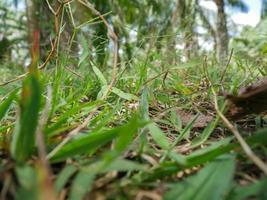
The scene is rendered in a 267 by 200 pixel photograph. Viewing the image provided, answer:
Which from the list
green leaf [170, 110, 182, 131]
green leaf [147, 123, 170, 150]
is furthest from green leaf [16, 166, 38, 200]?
green leaf [170, 110, 182, 131]

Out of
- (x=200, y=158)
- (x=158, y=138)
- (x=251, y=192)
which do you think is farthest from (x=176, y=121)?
(x=251, y=192)

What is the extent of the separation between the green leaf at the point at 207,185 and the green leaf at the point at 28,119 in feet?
0.73

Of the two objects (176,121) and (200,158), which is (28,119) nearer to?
(200,158)

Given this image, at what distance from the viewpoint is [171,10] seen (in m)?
10.5

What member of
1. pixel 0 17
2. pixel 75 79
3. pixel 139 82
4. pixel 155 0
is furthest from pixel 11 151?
pixel 155 0

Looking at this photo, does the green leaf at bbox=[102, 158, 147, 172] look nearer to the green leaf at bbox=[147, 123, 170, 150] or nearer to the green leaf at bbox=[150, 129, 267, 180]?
the green leaf at bbox=[150, 129, 267, 180]

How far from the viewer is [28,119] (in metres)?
0.60

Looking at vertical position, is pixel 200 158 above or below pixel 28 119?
below

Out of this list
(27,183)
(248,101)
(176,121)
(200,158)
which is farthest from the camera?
(176,121)

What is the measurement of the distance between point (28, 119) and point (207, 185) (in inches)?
10.9

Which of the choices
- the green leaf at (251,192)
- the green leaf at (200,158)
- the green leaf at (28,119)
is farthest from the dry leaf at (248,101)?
the green leaf at (28,119)

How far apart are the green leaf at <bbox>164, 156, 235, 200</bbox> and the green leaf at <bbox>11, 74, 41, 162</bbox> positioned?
221mm

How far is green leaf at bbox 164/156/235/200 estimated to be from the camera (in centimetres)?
54

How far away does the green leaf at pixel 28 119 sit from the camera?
0.58 meters
